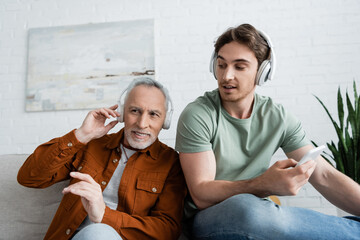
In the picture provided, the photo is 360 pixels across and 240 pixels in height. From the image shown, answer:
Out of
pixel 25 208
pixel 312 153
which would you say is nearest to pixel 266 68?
pixel 312 153

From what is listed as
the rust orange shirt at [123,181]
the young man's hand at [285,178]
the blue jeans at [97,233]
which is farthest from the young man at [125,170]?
the young man's hand at [285,178]

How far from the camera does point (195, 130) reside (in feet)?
4.41

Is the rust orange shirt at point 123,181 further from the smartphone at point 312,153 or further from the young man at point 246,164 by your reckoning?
the smartphone at point 312,153

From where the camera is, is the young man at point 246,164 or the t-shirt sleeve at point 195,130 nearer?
the young man at point 246,164

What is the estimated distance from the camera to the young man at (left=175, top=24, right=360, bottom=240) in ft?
3.30

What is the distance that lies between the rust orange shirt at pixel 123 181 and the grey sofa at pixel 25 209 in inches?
5.3

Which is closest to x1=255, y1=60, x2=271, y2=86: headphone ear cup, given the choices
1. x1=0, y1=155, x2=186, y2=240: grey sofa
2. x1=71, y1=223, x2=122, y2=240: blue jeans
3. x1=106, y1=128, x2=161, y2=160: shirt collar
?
x1=106, y1=128, x2=161, y2=160: shirt collar

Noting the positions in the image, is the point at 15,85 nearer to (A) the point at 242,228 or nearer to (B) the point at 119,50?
(B) the point at 119,50

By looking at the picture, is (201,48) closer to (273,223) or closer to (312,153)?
(312,153)

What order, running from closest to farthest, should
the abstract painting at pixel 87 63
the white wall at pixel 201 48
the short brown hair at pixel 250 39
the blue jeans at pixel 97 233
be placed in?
the blue jeans at pixel 97 233 < the short brown hair at pixel 250 39 < the white wall at pixel 201 48 < the abstract painting at pixel 87 63

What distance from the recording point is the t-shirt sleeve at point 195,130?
1.32 meters

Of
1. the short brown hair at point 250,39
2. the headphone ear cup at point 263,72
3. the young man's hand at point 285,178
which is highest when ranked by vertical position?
the short brown hair at point 250,39

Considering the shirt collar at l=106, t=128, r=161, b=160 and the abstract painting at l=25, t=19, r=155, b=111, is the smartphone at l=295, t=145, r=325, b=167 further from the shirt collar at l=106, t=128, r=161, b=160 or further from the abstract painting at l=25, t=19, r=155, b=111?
the abstract painting at l=25, t=19, r=155, b=111

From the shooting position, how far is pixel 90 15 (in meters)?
3.20
